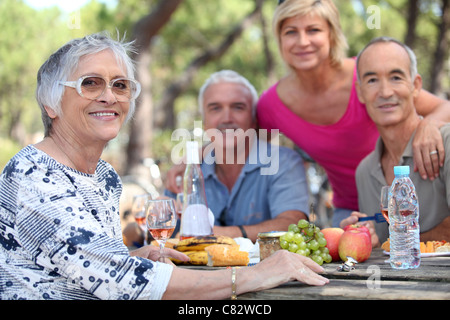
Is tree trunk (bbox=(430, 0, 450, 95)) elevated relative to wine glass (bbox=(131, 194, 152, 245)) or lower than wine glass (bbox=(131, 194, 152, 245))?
elevated

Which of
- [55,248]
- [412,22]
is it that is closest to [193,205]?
[55,248]

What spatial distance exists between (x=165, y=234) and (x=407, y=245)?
109 cm

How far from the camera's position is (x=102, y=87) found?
2080 millimetres

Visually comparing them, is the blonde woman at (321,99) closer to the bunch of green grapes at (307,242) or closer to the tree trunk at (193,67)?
the bunch of green grapes at (307,242)

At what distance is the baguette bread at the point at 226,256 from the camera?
2252 millimetres

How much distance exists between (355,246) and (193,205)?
3.36 feet

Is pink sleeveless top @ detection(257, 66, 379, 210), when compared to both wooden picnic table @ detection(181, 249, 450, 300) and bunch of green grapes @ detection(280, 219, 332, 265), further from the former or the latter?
wooden picnic table @ detection(181, 249, 450, 300)

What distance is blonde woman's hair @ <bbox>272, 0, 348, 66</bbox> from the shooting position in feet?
11.4

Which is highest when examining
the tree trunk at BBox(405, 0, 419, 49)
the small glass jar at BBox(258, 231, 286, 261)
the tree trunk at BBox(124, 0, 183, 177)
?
the tree trunk at BBox(405, 0, 419, 49)

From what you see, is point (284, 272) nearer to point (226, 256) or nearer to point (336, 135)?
point (226, 256)

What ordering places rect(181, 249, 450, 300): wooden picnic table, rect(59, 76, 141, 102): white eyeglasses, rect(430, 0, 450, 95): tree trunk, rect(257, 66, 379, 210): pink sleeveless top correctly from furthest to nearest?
rect(430, 0, 450, 95): tree trunk, rect(257, 66, 379, 210): pink sleeveless top, rect(59, 76, 141, 102): white eyeglasses, rect(181, 249, 450, 300): wooden picnic table

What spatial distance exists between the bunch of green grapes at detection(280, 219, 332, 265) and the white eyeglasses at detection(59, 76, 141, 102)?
0.95 metres

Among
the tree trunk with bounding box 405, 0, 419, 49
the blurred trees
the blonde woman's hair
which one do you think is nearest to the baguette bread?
the blurred trees

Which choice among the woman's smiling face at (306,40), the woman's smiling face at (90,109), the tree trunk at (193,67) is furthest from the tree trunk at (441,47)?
the woman's smiling face at (90,109)
